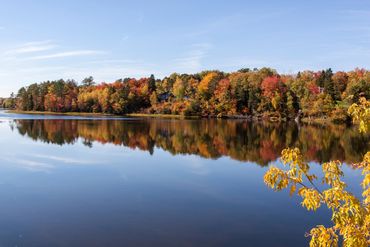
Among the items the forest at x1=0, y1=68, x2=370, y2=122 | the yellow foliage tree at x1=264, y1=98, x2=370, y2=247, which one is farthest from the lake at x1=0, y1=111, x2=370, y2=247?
the forest at x1=0, y1=68, x2=370, y2=122

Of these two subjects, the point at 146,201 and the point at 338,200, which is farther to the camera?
the point at 146,201

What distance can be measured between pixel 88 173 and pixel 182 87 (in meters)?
93.4

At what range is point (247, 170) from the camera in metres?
23.0

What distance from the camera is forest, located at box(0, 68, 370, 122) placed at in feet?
292

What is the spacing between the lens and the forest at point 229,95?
88.9m

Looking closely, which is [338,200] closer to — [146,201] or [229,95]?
[146,201]

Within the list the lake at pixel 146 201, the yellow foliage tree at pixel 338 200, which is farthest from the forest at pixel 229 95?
the yellow foliage tree at pixel 338 200

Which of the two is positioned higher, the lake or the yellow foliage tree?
the yellow foliage tree

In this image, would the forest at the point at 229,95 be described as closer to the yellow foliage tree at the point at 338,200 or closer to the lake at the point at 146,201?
the lake at the point at 146,201

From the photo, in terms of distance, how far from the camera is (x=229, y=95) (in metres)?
102

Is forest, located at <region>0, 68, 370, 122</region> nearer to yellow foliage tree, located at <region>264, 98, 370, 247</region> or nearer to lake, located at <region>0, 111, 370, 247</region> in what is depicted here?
lake, located at <region>0, 111, 370, 247</region>

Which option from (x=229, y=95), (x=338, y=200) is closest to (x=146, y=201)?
(x=338, y=200)

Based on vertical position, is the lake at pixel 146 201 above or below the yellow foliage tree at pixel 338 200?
below

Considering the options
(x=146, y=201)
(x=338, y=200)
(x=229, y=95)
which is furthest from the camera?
(x=229, y=95)
